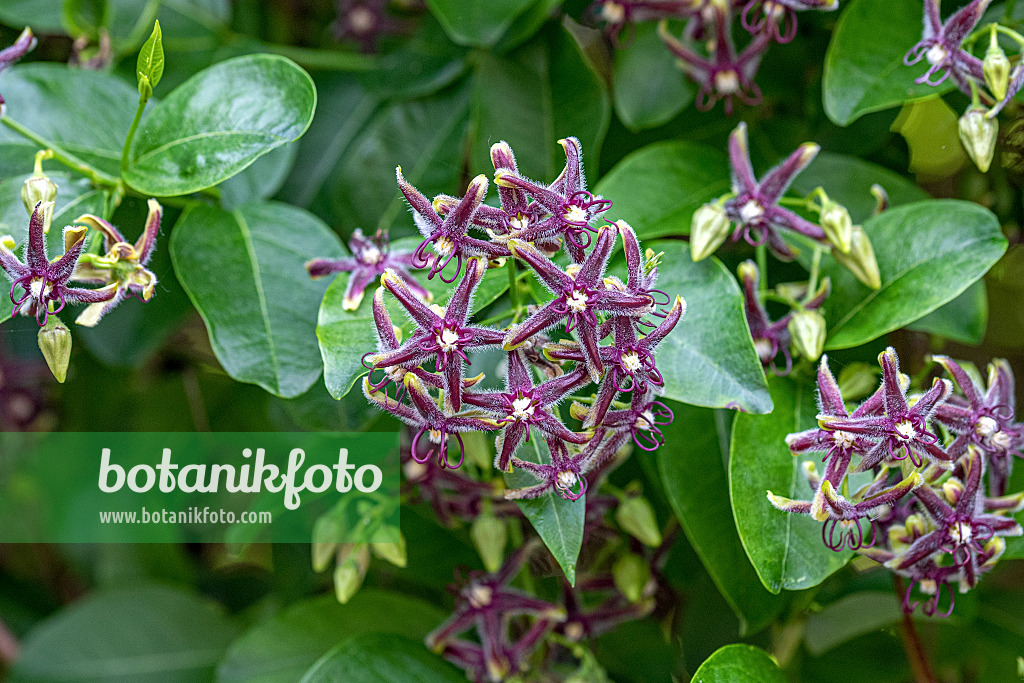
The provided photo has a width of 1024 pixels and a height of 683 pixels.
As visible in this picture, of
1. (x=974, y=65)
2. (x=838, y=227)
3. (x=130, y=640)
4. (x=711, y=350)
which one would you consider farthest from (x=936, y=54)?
(x=130, y=640)

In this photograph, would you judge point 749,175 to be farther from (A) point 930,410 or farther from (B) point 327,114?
(B) point 327,114

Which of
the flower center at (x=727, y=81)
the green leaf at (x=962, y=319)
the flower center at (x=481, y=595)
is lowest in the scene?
the flower center at (x=481, y=595)

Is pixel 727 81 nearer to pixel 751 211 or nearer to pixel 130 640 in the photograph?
pixel 751 211

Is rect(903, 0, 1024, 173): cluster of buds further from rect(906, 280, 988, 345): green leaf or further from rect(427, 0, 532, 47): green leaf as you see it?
→ rect(427, 0, 532, 47): green leaf

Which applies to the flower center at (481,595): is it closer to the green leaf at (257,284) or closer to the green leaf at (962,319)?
the green leaf at (257,284)

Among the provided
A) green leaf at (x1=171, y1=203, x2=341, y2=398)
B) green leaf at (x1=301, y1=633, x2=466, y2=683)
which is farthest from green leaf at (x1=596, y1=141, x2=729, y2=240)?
green leaf at (x1=301, y1=633, x2=466, y2=683)

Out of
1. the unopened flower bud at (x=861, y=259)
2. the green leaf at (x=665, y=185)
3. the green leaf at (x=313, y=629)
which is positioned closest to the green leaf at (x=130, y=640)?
the green leaf at (x=313, y=629)
